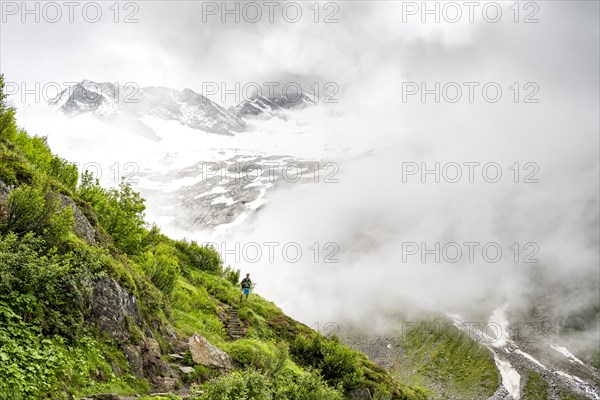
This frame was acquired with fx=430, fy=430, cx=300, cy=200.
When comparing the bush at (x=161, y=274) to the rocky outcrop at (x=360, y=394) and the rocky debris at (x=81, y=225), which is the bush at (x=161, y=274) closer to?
the rocky debris at (x=81, y=225)

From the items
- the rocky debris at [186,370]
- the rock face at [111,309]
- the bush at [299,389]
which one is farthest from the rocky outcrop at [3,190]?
the bush at [299,389]

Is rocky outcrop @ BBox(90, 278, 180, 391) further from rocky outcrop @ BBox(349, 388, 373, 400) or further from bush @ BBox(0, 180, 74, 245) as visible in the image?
rocky outcrop @ BBox(349, 388, 373, 400)

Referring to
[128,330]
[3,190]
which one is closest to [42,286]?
[128,330]

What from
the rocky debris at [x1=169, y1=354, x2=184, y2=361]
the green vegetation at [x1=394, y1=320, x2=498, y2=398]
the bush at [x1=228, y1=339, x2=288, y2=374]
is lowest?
the green vegetation at [x1=394, y1=320, x2=498, y2=398]

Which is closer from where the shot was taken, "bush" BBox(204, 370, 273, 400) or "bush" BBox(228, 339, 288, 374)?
"bush" BBox(204, 370, 273, 400)

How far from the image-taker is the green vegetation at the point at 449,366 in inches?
6324

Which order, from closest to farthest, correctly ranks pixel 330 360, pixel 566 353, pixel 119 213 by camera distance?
1. pixel 119 213
2. pixel 330 360
3. pixel 566 353

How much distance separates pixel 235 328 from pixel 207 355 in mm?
9465

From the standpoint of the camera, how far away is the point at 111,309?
45.2 feet

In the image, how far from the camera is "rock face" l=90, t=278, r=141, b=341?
1330 cm

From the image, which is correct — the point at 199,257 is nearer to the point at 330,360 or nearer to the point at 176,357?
the point at 330,360

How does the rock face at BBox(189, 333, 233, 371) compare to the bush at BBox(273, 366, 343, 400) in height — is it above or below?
above

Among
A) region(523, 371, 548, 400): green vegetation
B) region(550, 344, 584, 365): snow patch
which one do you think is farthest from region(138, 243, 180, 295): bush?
region(550, 344, 584, 365): snow patch

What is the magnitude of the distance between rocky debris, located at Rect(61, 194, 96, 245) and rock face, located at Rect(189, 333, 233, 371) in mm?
5826
